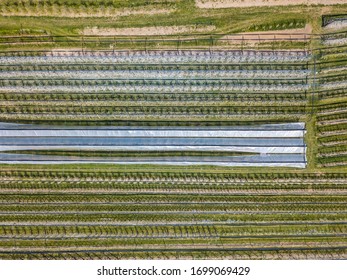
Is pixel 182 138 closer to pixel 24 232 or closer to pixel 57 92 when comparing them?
pixel 57 92

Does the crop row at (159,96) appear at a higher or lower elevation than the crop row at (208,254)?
higher

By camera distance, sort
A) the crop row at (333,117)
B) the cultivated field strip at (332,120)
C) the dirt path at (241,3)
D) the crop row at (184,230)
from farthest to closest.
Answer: the crop row at (184,230)
the crop row at (333,117)
the cultivated field strip at (332,120)
the dirt path at (241,3)

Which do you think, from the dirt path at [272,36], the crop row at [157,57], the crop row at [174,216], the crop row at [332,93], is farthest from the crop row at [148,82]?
the crop row at [174,216]

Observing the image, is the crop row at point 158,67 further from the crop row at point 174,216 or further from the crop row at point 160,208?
the crop row at point 174,216

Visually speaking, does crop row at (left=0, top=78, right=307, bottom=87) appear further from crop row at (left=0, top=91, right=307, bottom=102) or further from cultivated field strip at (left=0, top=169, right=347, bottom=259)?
cultivated field strip at (left=0, top=169, right=347, bottom=259)

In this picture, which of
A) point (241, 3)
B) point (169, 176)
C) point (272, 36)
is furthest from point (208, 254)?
point (241, 3)

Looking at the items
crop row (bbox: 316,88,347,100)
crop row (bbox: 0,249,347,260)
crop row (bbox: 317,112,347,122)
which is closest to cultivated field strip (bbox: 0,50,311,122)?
crop row (bbox: 316,88,347,100)
